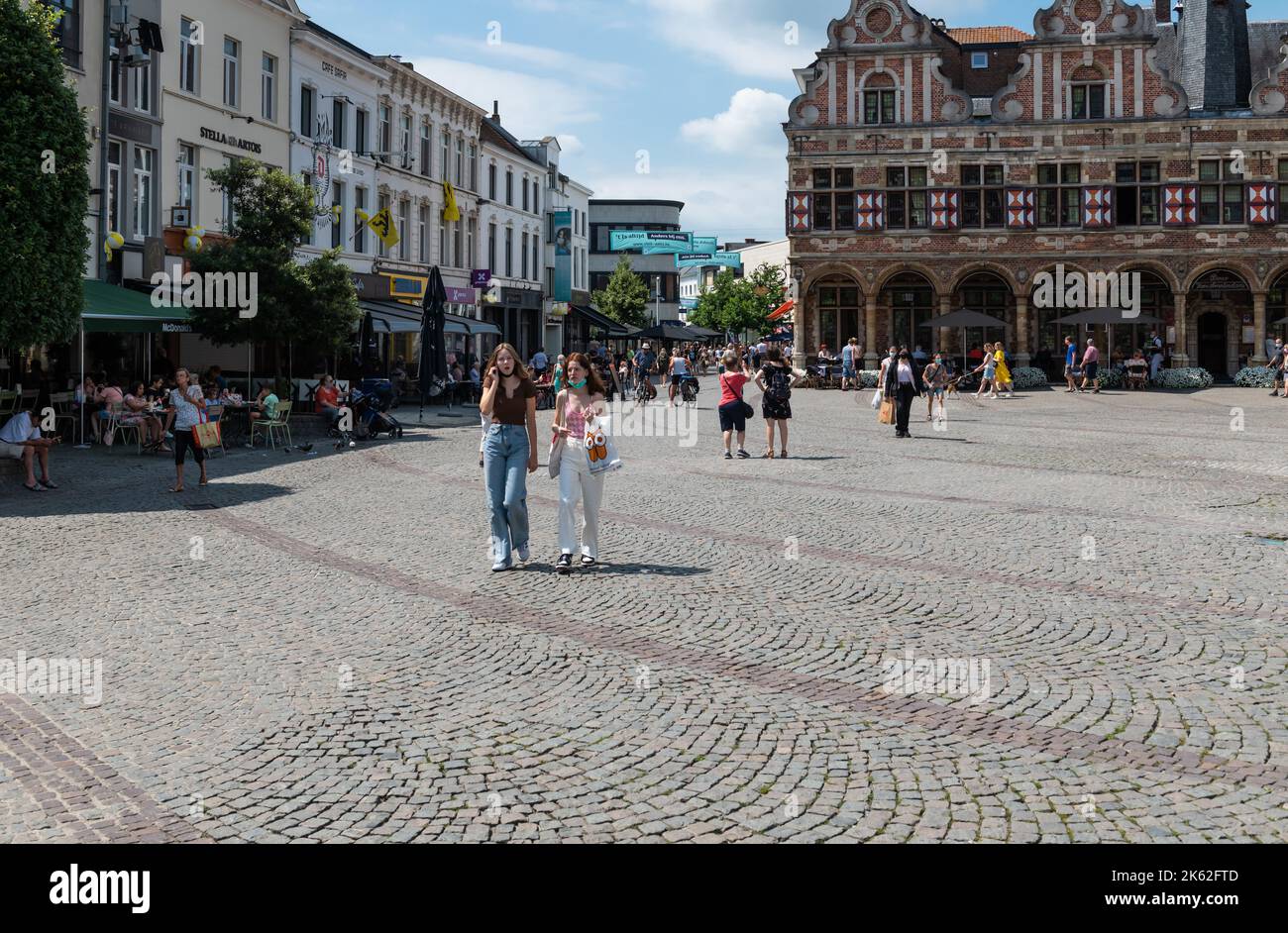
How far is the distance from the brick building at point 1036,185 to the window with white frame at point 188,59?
24586 mm

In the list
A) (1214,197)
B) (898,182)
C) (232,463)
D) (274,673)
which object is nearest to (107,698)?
(274,673)

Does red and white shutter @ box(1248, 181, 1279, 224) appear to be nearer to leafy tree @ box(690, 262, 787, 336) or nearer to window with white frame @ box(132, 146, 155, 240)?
window with white frame @ box(132, 146, 155, 240)

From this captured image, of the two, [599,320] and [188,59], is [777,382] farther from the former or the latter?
[599,320]

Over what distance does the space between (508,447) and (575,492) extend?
651 millimetres

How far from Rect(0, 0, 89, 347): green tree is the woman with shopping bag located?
9.87 m

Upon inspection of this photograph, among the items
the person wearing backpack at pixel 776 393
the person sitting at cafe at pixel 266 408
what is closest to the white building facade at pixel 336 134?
the person sitting at cafe at pixel 266 408

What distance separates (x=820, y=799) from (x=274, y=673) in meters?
3.24

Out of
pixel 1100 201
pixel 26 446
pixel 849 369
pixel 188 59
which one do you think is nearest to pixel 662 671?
pixel 26 446

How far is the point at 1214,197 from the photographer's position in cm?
4622

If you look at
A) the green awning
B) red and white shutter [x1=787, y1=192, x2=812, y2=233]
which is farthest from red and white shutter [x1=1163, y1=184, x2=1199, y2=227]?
the green awning

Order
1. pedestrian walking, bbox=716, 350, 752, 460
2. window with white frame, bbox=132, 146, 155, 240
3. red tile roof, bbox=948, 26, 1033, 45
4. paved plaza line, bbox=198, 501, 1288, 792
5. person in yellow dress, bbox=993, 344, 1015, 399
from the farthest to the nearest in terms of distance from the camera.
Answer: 1. red tile roof, bbox=948, 26, 1033, 45
2. person in yellow dress, bbox=993, 344, 1015, 399
3. window with white frame, bbox=132, 146, 155, 240
4. pedestrian walking, bbox=716, 350, 752, 460
5. paved plaza line, bbox=198, 501, 1288, 792

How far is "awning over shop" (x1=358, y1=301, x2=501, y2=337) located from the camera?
3102 centimetres

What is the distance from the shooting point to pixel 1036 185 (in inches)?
1838

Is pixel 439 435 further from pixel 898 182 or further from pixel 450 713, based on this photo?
pixel 898 182
